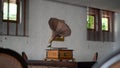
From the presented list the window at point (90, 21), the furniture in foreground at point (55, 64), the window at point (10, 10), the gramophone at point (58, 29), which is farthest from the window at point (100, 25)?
the furniture in foreground at point (55, 64)

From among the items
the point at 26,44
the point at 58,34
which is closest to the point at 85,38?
the point at 26,44

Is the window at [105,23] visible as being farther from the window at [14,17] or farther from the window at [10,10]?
the window at [10,10]

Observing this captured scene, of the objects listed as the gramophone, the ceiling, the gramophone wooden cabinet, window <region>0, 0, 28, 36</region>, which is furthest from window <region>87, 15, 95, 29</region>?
the gramophone wooden cabinet

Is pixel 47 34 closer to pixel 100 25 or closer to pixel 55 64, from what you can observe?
pixel 100 25

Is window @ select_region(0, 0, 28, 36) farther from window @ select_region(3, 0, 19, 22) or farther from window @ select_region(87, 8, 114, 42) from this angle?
window @ select_region(87, 8, 114, 42)

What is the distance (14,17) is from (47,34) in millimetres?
1373

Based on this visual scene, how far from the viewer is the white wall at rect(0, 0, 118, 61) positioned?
787 centimetres

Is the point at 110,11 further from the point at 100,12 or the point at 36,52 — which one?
the point at 36,52

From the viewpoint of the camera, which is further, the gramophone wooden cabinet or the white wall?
the white wall

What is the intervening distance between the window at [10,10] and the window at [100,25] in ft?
11.2

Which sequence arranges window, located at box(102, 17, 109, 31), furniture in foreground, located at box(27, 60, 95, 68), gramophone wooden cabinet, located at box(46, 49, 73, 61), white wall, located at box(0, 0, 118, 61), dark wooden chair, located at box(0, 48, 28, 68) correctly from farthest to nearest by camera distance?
window, located at box(102, 17, 109, 31)
white wall, located at box(0, 0, 118, 61)
gramophone wooden cabinet, located at box(46, 49, 73, 61)
furniture in foreground, located at box(27, 60, 95, 68)
dark wooden chair, located at box(0, 48, 28, 68)

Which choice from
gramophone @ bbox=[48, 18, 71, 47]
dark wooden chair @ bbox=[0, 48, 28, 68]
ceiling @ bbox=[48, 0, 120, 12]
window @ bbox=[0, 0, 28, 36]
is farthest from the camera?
ceiling @ bbox=[48, 0, 120, 12]

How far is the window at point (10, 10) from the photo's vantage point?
747 centimetres

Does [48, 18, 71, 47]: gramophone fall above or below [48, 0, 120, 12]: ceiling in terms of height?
below
